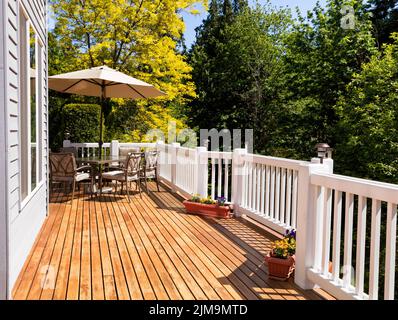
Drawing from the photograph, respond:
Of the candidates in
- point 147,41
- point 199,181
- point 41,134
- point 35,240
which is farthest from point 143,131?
point 35,240

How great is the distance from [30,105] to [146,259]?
2.03 metres

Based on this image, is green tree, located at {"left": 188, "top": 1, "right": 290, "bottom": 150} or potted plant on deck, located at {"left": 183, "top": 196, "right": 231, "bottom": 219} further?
green tree, located at {"left": 188, "top": 1, "right": 290, "bottom": 150}

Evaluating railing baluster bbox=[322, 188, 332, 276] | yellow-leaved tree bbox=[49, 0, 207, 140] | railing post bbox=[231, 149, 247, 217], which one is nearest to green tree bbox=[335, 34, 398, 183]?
yellow-leaved tree bbox=[49, 0, 207, 140]

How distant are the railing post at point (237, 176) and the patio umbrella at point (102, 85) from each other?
107 inches

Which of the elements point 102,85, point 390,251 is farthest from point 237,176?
point 102,85

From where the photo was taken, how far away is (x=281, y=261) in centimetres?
318

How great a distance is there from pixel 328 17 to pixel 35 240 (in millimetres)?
17168

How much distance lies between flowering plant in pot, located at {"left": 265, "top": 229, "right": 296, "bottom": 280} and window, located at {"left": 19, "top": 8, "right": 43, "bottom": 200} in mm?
2293

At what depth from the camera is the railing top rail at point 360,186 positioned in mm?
2201

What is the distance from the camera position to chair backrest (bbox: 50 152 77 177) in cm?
631

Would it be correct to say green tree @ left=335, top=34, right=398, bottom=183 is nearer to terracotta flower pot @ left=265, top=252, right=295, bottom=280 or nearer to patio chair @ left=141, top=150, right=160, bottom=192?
patio chair @ left=141, top=150, right=160, bottom=192

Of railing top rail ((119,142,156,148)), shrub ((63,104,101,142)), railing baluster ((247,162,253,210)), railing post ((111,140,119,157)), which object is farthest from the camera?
shrub ((63,104,101,142))

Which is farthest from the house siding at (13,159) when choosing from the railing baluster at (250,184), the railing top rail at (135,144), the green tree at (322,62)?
the green tree at (322,62)

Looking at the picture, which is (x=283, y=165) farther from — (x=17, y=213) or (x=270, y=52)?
(x=270, y=52)
